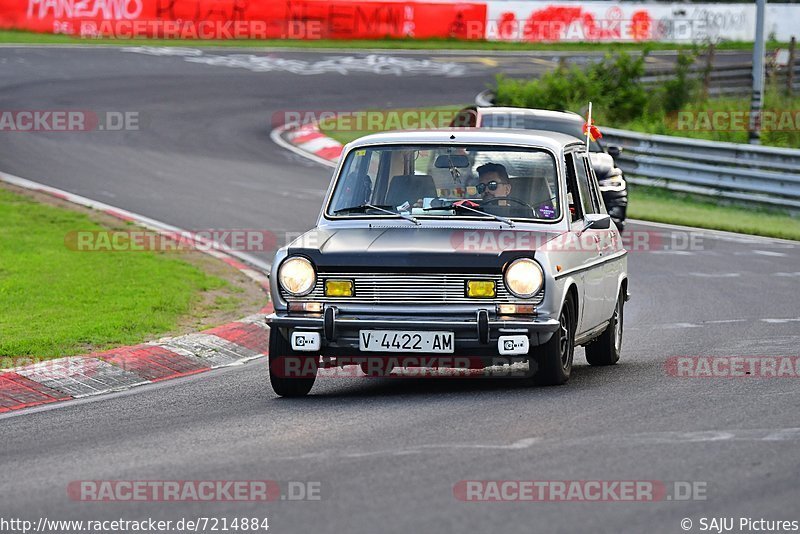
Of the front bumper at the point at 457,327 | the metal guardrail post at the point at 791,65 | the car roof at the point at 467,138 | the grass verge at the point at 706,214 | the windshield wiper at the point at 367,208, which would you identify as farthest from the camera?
the metal guardrail post at the point at 791,65

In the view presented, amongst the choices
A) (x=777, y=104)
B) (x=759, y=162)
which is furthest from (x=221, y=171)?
(x=777, y=104)

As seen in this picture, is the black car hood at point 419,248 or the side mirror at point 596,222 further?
the side mirror at point 596,222

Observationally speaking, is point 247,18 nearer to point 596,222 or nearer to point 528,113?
point 528,113

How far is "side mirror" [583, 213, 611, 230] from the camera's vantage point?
9.77m

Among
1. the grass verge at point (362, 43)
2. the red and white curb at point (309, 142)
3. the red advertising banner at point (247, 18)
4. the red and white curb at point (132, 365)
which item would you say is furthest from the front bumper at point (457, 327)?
the red advertising banner at point (247, 18)

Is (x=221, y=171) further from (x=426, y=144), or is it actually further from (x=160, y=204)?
(x=426, y=144)

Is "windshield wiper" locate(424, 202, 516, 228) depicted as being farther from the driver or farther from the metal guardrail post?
the metal guardrail post

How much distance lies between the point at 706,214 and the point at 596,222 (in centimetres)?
1287

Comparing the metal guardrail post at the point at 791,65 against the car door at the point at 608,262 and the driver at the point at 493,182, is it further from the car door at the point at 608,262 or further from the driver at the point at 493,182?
the driver at the point at 493,182

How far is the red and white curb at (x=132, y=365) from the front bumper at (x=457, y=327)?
2062mm

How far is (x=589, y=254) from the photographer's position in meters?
9.73

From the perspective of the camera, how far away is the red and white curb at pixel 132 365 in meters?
9.72

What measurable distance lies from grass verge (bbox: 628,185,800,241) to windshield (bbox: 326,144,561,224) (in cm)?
1094

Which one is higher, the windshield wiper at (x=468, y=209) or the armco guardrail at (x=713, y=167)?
the windshield wiper at (x=468, y=209)
